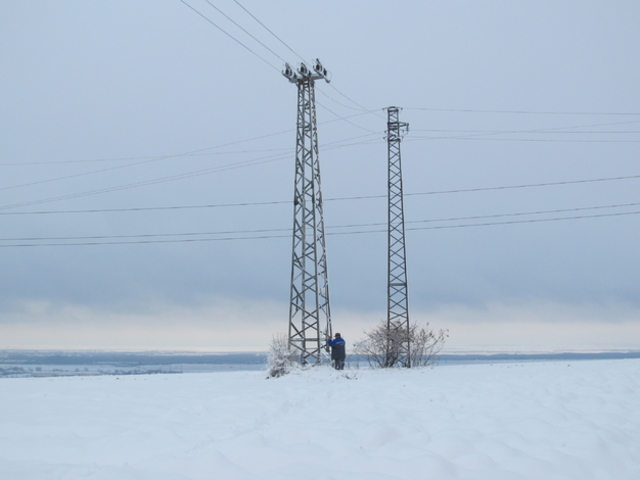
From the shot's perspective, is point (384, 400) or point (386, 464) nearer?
point (386, 464)

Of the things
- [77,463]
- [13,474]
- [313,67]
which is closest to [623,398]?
[77,463]

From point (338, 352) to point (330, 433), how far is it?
12.1 metres

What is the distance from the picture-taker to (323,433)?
8.76m

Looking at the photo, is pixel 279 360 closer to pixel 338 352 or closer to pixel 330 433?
pixel 338 352

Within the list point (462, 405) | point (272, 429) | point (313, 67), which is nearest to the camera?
point (272, 429)

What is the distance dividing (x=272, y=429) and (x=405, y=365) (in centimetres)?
1581

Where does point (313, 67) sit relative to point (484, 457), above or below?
above

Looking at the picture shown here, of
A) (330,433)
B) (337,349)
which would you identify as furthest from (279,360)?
(330,433)

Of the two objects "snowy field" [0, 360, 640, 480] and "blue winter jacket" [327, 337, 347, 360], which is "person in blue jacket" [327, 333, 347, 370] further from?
"snowy field" [0, 360, 640, 480]

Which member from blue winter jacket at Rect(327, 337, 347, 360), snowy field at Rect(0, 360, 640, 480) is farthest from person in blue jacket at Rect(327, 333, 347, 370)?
snowy field at Rect(0, 360, 640, 480)

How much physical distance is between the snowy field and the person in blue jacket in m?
6.60

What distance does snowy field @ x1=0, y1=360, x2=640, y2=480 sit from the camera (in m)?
6.95

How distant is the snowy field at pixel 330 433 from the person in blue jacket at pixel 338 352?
660 centimetres

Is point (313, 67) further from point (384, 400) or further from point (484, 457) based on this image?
point (484, 457)
